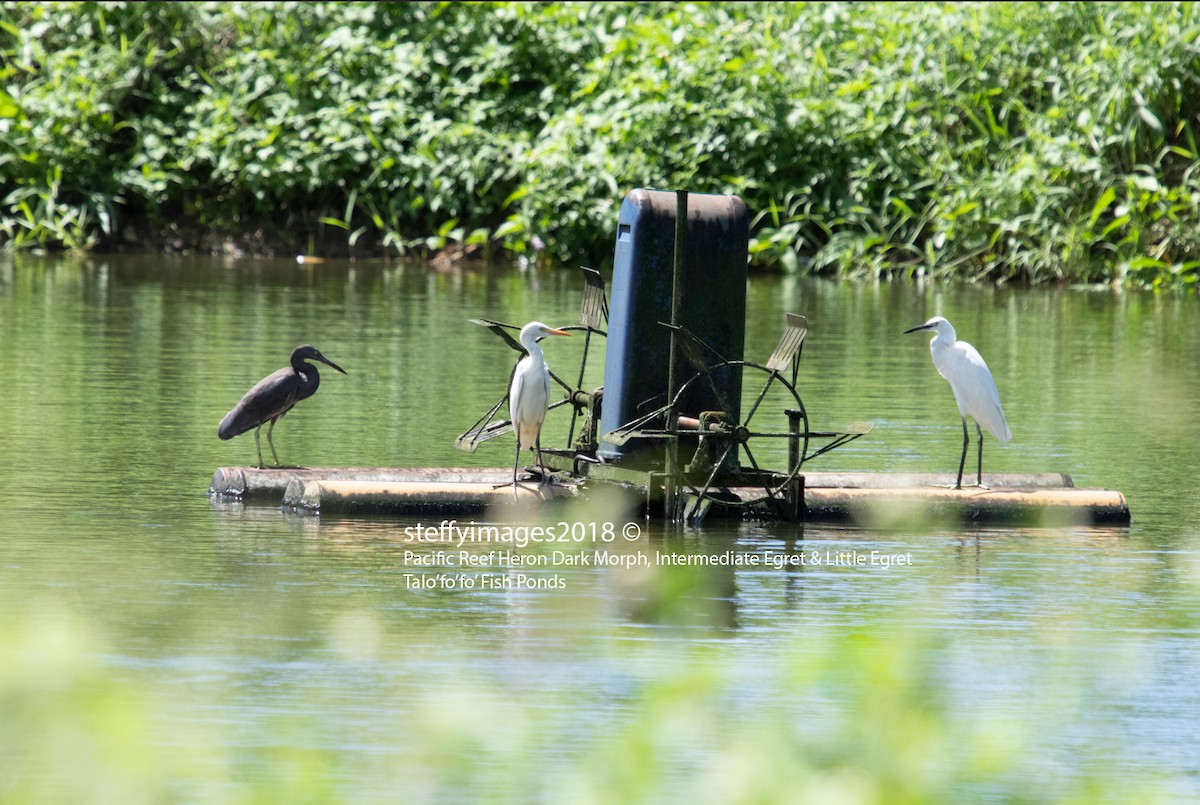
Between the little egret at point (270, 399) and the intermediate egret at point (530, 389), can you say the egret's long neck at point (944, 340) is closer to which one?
the intermediate egret at point (530, 389)

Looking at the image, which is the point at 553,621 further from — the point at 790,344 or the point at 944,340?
the point at 944,340

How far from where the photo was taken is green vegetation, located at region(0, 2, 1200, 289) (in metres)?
21.7

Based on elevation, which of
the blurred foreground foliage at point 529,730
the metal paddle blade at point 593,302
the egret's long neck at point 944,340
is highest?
the metal paddle blade at point 593,302

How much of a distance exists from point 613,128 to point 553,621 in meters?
17.0

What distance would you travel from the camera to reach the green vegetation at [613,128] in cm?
2170

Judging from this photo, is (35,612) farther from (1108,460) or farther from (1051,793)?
(1108,460)

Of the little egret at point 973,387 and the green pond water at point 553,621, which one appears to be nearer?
the green pond water at point 553,621

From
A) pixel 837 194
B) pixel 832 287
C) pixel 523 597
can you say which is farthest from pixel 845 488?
pixel 837 194

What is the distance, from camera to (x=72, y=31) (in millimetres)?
25609

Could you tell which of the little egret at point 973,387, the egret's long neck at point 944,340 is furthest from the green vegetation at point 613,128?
the little egret at point 973,387

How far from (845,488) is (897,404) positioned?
3608 millimetres

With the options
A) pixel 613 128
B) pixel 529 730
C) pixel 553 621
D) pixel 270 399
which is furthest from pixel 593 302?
pixel 613 128

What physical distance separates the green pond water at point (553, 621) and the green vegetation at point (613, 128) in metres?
8.00

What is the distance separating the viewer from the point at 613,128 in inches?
902
